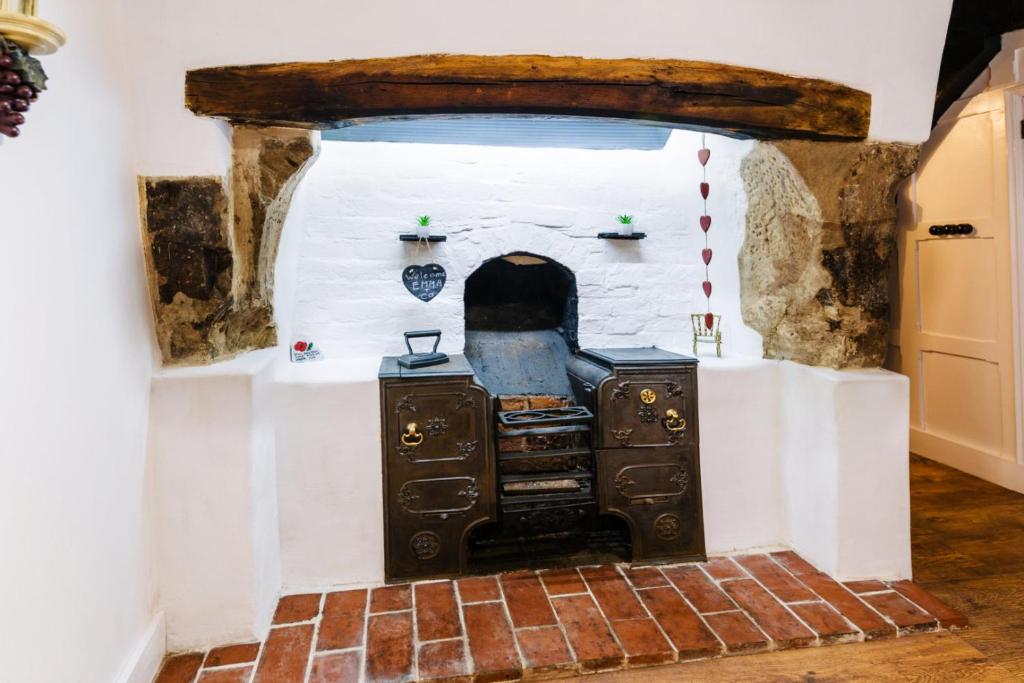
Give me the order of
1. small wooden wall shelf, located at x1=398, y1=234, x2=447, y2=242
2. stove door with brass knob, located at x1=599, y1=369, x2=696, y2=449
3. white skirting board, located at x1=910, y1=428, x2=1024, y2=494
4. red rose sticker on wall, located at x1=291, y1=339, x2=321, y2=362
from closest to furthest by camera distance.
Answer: stove door with brass knob, located at x1=599, y1=369, x2=696, y2=449
red rose sticker on wall, located at x1=291, y1=339, x2=321, y2=362
small wooden wall shelf, located at x1=398, y1=234, x2=447, y2=242
white skirting board, located at x1=910, y1=428, x2=1024, y2=494

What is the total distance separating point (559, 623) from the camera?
2299 mm

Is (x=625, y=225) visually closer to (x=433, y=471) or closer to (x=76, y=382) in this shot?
(x=433, y=471)

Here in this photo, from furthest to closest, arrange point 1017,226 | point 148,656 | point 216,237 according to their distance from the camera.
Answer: point 1017,226, point 216,237, point 148,656

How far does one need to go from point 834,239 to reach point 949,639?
162 cm

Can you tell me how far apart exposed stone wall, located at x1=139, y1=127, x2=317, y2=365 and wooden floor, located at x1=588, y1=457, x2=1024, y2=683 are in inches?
75.7

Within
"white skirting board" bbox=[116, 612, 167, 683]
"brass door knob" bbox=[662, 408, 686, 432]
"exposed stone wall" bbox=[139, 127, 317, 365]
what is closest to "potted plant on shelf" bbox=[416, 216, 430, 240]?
"exposed stone wall" bbox=[139, 127, 317, 365]

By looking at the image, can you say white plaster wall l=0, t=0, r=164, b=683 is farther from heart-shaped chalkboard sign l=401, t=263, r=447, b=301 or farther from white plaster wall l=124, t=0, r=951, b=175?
heart-shaped chalkboard sign l=401, t=263, r=447, b=301

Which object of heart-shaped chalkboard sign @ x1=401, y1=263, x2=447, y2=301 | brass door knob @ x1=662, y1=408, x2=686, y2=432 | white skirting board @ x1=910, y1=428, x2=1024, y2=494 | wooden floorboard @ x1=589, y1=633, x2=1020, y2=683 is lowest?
wooden floorboard @ x1=589, y1=633, x2=1020, y2=683

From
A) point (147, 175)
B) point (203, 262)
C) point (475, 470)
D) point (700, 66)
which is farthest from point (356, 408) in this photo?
point (700, 66)

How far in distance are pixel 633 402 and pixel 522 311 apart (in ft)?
3.45

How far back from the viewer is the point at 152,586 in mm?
2105

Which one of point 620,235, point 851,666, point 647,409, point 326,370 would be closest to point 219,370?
point 326,370

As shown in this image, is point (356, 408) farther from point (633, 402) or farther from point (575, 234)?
point (575, 234)

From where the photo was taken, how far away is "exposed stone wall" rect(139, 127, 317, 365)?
2.12 meters
